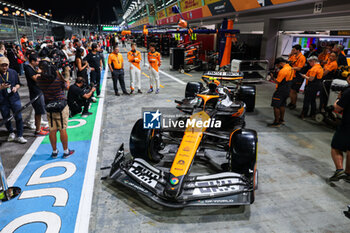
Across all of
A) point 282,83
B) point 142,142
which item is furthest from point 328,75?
point 142,142

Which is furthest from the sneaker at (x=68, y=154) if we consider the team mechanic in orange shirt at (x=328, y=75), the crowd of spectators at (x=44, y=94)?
the team mechanic in orange shirt at (x=328, y=75)

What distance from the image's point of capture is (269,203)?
343 centimetres

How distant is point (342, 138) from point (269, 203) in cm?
168

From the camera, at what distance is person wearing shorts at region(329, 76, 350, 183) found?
3.73m

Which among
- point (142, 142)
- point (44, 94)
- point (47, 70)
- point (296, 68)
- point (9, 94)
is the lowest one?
point (142, 142)

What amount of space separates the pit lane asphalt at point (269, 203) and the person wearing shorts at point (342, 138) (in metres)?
0.18

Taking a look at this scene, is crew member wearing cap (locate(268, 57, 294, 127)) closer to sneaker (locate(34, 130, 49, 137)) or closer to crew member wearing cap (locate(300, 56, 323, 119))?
crew member wearing cap (locate(300, 56, 323, 119))

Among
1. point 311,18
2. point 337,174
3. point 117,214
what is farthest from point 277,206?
point 311,18

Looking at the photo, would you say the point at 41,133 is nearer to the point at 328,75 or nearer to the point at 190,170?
the point at 190,170

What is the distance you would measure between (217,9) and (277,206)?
53.2 feet

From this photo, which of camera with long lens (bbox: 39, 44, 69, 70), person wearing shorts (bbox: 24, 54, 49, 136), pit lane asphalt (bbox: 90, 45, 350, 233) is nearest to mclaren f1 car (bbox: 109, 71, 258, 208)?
pit lane asphalt (bbox: 90, 45, 350, 233)

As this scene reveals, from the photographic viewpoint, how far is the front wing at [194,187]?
298cm

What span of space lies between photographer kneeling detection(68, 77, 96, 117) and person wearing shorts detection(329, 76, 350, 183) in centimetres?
588

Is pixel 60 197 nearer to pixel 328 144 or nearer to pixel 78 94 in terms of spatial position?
pixel 78 94
